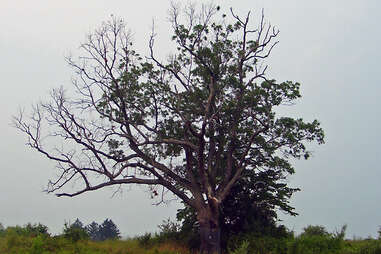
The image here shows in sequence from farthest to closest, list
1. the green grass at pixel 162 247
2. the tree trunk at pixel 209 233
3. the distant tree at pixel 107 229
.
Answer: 1. the distant tree at pixel 107 229
2. the tree trunk at pixel 209 233
3. the green grass at pixel 162 247

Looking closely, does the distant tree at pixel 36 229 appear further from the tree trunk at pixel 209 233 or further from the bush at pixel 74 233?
the tree trunk at pixel 209 233

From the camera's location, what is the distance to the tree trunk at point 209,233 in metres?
19.9

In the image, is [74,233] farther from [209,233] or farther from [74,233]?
[209,233]

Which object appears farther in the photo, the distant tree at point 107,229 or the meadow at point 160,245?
the distant tree at point 107,229

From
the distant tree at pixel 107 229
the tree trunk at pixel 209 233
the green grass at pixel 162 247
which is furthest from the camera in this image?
the distant tree at pixel 107 229

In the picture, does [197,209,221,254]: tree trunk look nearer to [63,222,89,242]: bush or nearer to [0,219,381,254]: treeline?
[0,219,381,254]: treeline

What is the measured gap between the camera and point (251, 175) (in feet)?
77.8

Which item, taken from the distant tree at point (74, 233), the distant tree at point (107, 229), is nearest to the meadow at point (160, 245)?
the distant tree at point (74, 233)

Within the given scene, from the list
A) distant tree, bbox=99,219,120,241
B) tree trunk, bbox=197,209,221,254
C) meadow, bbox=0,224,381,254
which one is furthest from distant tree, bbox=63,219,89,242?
distant tree, bbox=99,219,120,241

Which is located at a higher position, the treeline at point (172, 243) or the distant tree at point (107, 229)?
the distant tree at point (107, 229)

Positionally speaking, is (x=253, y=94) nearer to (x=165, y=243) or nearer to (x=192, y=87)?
(x=192, y=87)

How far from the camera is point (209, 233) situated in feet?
66.1

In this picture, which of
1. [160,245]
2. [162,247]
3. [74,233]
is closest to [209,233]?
[162,247]

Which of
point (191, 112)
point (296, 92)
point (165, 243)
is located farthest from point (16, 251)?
point (296, 92)
